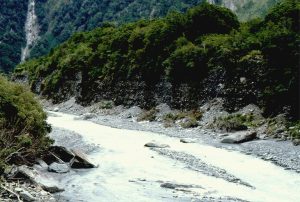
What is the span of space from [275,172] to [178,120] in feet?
82.4

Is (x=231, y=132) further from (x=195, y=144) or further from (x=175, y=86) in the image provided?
(x=175, y=86)

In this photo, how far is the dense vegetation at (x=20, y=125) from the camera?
1088 inches

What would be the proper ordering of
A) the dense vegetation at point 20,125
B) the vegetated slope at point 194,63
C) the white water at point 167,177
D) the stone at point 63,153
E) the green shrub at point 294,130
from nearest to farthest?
the white water at point 167,177
the dense vegetation at point 20,125
the stone at point 63,153
the green shrub at point 294,130
the vegetated slope at point 194,63

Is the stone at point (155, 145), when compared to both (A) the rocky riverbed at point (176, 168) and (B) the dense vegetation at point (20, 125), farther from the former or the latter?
(B) the dense vegetation at point (20, 125)

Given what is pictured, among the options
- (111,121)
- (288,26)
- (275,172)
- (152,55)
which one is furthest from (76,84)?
(275,172)

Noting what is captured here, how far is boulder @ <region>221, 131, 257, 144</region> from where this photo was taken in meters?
38.8

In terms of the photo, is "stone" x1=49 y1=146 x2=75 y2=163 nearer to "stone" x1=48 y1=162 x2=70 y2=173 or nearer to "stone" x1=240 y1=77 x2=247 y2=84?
"stone" x1=48 y1=162 x2=70 y2=173

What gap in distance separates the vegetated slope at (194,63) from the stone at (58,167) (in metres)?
22.2

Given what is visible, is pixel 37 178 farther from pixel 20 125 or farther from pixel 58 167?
pixel 20 125

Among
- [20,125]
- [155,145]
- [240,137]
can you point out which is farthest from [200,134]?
[20,125]

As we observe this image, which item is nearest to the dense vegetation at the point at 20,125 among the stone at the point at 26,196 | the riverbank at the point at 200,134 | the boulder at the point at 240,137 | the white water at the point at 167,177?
the white water at the point at 167,177

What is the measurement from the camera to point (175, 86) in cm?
6062

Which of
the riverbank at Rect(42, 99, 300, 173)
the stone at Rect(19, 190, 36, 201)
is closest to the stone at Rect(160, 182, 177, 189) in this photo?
the stone at Rect(19, 190, 36, 201)

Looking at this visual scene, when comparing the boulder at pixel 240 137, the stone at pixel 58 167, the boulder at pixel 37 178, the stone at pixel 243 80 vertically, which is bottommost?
the stone at pixel 58 167
